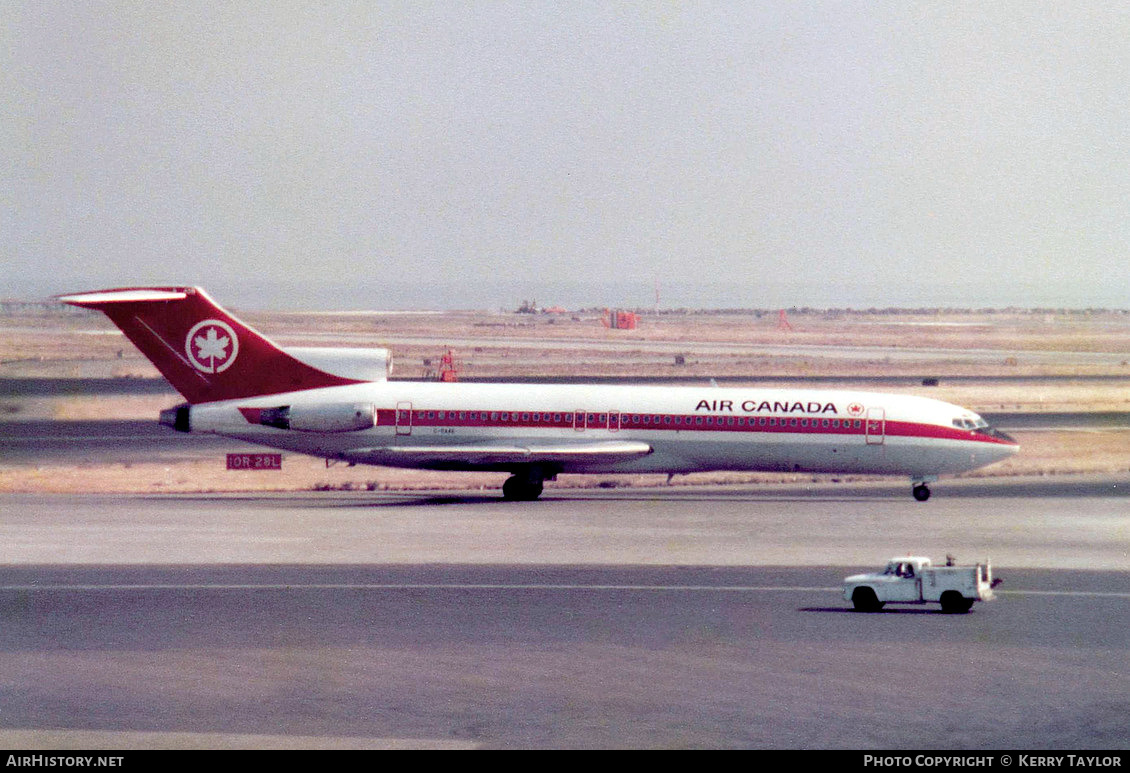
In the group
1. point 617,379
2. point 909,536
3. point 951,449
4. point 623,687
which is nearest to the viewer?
point 623,687

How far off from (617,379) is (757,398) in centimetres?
4692

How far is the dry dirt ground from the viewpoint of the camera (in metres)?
52.4

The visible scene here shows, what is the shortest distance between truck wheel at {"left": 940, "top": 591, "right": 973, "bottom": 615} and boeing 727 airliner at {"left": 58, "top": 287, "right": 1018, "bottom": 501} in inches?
757

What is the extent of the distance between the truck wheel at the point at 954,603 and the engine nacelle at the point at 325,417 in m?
22.6

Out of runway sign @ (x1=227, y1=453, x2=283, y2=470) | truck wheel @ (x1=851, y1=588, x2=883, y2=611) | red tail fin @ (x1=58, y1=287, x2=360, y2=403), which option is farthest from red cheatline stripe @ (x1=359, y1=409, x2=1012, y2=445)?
truck wheel @ (x1=851, y1=588, x2=883, y2=611)

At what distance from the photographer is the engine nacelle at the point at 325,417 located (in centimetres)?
4438

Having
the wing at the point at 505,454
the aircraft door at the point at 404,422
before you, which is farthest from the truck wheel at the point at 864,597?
the aircraft door at the point at 404,422

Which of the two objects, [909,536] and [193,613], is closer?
[193,613]

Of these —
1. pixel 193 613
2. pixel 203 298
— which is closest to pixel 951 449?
pixel 203 298

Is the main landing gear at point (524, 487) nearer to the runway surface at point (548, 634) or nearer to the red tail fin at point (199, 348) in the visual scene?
the runway surface at point (548, 634)

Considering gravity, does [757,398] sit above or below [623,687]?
above
